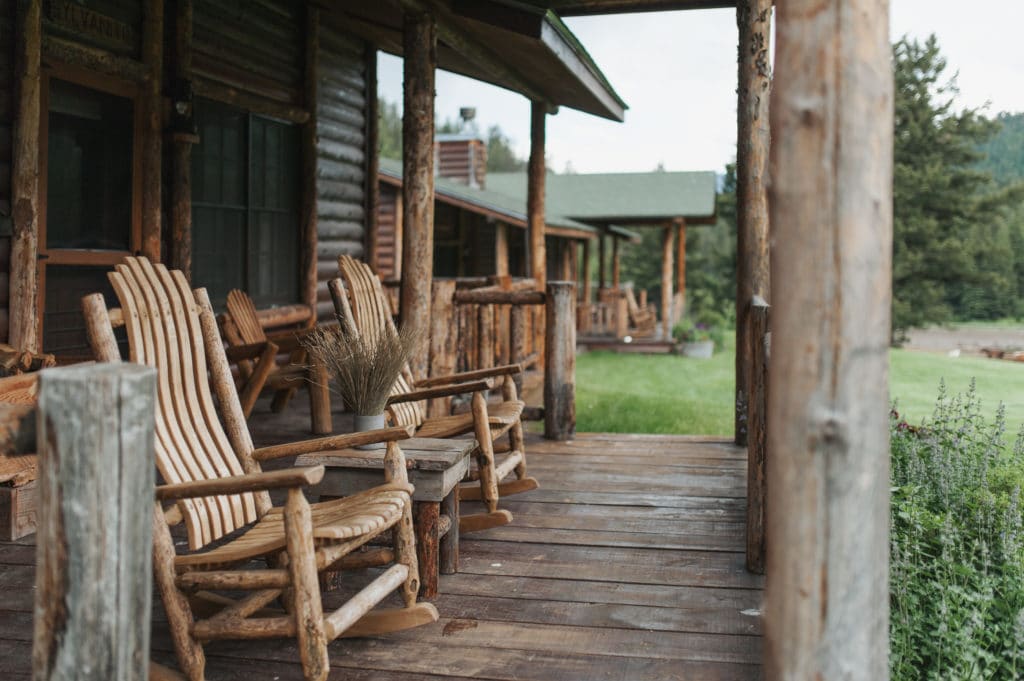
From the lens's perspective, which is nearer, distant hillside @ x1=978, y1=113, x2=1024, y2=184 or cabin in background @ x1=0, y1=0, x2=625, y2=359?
cabin in background @ x1=0, y1=0, x2=625, y2=359

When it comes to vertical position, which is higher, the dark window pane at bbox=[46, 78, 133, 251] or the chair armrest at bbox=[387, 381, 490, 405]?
the dark window pane at bbox=[46, 78, 133, 251]

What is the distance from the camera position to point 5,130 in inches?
195

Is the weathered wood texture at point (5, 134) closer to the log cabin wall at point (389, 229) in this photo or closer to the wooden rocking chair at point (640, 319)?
the log cabin wall at point (389, 229)

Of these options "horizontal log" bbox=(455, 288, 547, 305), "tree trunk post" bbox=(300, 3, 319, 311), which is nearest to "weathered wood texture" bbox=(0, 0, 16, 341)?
"horizontal log" bbox=(455, 288, 547, 305)

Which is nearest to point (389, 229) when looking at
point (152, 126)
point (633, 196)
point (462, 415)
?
point (633, 196)

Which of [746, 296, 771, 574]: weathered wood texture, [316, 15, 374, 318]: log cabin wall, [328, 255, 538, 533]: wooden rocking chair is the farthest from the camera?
[316, 15, 374, 318]: log cabin wall

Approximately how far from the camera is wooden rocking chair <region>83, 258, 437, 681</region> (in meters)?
2.60

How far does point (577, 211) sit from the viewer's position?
21.6 m

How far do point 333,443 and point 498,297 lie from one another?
321 centimetres

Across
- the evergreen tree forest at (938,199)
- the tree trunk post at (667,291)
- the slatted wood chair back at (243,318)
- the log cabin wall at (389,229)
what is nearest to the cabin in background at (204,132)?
the slatted wood chair back at (243,318)

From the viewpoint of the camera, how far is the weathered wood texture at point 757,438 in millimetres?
3749

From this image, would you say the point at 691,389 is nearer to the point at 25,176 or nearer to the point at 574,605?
the point at 25,176

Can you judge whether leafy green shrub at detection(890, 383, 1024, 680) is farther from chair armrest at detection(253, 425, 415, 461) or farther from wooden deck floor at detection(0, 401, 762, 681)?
chair armrest at detection(253, 425, 415, 461)

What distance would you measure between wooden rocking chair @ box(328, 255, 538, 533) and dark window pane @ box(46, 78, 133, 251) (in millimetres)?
1748
